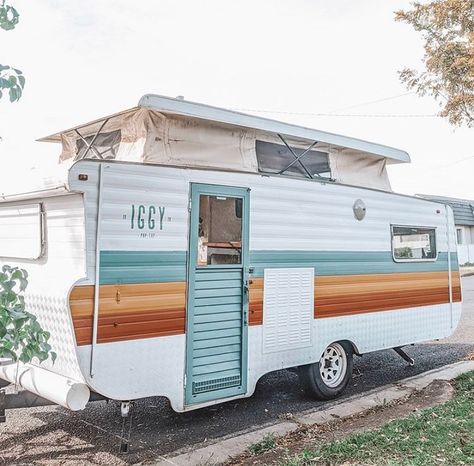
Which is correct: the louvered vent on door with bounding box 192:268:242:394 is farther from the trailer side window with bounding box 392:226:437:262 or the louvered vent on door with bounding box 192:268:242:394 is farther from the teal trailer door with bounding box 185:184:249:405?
the trailer side window with bounding box 392:226:437:262

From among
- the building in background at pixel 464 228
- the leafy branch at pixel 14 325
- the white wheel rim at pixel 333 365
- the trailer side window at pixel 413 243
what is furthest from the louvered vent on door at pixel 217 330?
the building in background at pixel 464 228

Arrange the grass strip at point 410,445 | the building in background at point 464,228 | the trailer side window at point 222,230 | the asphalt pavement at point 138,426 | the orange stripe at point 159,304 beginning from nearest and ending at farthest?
the grass strip at point 410,445
the orange stripe at point 159,304
the asphalt pavement at point 138,426
the trailer side window at point 222,230
the building in background at point 464,228

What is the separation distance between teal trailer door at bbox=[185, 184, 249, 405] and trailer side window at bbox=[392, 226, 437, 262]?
8.78 ft

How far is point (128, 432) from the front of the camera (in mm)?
4695

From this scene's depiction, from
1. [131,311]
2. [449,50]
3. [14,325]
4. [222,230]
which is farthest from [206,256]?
[449,50]

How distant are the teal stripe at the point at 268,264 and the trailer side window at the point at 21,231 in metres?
0.75

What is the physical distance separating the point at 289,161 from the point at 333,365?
2.49 meters

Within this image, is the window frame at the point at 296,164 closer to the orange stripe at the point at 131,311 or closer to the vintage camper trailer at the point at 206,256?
the vintage camper trailer at the point at 206,256

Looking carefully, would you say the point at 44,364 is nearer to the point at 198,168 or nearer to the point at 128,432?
the point at 128,432

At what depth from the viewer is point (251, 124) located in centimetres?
512

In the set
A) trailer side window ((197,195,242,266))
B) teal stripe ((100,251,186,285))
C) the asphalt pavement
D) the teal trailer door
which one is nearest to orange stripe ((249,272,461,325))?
the teal trailer door

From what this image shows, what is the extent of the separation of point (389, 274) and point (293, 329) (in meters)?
1.92

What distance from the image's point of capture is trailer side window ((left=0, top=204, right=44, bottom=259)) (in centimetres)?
431

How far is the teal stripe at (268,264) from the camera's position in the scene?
159 inches
